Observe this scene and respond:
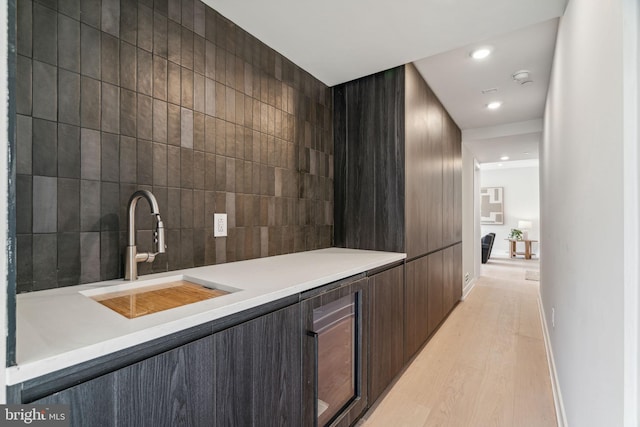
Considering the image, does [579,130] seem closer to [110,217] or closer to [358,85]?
[358,85]

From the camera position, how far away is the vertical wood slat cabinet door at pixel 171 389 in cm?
74

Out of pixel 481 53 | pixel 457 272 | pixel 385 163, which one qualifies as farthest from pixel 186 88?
pixel 457 272

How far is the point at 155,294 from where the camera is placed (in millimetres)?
1200

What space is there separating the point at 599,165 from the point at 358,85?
184 centimetres

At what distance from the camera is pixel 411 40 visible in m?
1.90

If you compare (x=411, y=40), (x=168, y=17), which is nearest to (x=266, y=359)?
(x=168, y=17)

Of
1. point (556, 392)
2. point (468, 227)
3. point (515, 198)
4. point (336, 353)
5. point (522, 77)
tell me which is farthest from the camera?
point (515, 198)

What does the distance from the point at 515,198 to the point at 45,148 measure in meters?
9.78

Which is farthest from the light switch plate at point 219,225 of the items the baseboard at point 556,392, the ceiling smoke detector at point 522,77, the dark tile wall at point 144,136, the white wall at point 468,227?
the white wall at point 468,227

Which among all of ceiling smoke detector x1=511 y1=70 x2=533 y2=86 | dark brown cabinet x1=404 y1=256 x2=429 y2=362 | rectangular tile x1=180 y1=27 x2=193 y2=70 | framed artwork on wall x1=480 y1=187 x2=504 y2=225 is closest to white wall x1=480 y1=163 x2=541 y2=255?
framed artwork on wall x1=480 y1=187 x2=504 y2=225

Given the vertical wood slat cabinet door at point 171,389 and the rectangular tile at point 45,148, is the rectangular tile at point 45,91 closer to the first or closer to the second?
the rectangular tile at point 45,148

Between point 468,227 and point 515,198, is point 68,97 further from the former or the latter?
point 515,198

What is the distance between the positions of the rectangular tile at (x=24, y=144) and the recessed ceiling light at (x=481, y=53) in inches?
103

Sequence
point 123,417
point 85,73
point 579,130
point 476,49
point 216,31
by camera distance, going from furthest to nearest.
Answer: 1. point 476,49
2. point 216,31
3. point 579,130
4. point 85,73
5. point 123,417
